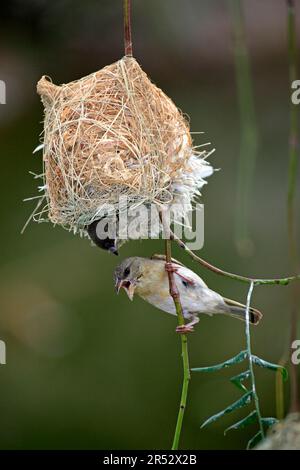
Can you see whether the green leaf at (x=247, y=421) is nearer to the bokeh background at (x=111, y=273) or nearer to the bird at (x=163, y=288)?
the bird at (x=163, y=288)

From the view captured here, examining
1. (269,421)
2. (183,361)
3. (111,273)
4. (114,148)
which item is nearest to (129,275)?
(114,148)

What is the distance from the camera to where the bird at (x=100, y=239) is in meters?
→ 2.25

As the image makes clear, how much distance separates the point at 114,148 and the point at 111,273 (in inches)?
102

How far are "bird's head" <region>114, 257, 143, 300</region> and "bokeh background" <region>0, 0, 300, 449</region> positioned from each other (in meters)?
2.08

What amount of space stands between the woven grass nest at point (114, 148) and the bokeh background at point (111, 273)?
2.33 meters

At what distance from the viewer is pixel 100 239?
7.41 ft

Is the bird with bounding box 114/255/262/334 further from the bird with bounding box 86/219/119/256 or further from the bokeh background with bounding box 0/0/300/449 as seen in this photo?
the bokeh background with bounding box 0/0/300/449

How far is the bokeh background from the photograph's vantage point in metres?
4.50

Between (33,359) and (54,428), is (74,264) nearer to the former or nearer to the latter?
(33,359)

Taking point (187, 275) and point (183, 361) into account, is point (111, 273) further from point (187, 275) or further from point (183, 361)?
point (183, 361)

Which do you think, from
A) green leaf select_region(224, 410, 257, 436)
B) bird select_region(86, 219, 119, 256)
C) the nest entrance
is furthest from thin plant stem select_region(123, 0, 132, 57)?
green leaf select_region(224, 410, 257, 436)

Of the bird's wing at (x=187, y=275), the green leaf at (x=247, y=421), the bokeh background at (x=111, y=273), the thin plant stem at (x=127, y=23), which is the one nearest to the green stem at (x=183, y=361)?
the green leaf at (x=247, y=421)

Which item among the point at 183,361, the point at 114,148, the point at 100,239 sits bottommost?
the point at 183,361

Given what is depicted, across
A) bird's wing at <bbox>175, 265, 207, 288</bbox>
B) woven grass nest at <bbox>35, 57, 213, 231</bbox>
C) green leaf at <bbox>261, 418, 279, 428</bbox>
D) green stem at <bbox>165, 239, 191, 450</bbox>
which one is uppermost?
woven grass nest at <bbox>35, 57, 213, 231</bbox>
